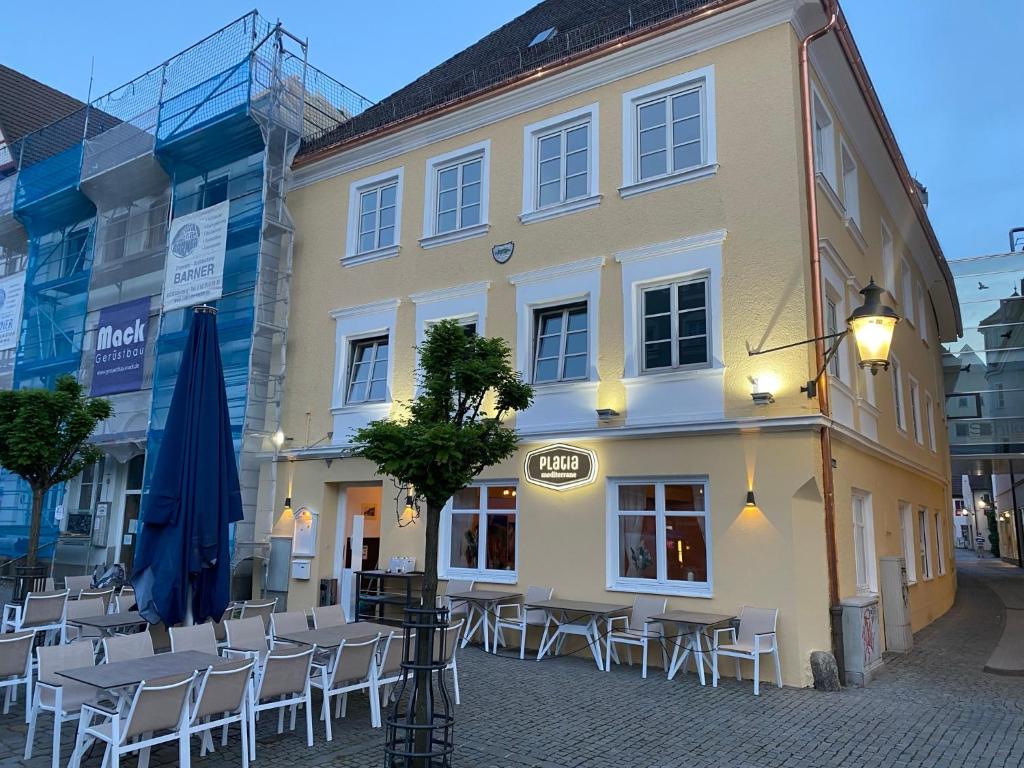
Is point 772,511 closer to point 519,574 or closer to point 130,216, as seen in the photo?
point 519,574

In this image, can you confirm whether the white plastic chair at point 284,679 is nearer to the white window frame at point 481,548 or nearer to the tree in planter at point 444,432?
the tree in planter at point 444,432

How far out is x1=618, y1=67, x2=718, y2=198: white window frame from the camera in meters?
10.6

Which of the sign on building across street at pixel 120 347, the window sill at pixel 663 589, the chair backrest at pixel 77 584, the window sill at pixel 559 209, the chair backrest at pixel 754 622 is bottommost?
the chair backrest at pixel 754 622

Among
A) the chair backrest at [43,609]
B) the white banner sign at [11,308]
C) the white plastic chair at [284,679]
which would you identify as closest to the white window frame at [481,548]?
the chair backrest at [43,609]

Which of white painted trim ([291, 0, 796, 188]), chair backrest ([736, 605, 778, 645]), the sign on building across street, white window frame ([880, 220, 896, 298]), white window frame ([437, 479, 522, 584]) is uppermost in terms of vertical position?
white painted trim ([291, 0, 796, 188])

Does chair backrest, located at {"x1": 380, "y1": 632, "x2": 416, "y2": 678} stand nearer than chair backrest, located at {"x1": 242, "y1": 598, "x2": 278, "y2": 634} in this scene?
Yes

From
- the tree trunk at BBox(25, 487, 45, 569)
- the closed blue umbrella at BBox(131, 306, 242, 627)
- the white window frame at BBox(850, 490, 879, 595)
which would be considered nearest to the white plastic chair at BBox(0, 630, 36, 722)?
the closed blue umbrella at BBox(131, 306, 242, 627)

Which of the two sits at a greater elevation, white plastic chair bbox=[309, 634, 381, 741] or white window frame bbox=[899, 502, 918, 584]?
white window frame bbox=[899, 502, 918, 584]

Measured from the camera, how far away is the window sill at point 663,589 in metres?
9.65

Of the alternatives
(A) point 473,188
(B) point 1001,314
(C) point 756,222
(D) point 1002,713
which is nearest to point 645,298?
(C) point 756,222

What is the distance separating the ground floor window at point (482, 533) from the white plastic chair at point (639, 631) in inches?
77.8

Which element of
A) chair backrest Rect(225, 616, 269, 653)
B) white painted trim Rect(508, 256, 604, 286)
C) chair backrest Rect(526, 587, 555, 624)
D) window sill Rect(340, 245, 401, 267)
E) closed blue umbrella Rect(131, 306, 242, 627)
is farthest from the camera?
window sill Rect(340, 245, 401, 267)

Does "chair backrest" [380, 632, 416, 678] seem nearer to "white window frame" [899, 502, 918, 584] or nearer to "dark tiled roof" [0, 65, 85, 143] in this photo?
"white window frame" [899, 502, 918, 584]

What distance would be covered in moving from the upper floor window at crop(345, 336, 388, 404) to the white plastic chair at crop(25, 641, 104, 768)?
A: 7.86m
